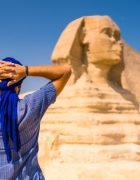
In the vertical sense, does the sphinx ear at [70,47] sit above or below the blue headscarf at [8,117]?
above

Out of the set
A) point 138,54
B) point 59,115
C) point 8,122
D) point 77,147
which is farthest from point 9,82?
point 138,54

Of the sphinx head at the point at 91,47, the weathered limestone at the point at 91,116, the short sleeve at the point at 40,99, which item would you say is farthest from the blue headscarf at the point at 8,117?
the sphinx head at the point at 91,47

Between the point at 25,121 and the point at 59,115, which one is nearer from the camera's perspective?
the point at 25,121

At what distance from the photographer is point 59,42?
1471 cm

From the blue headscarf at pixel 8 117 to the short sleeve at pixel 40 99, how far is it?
0.10 metres

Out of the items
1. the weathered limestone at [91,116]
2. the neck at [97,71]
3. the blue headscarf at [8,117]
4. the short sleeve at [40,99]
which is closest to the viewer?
the blue headscarf at [8,117]

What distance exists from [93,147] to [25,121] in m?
9.76

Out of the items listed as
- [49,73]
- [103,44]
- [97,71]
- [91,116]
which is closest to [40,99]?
[49,73]

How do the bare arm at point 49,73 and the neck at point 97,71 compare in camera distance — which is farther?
the neck at point 97,71

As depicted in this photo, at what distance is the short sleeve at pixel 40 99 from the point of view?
103 inches

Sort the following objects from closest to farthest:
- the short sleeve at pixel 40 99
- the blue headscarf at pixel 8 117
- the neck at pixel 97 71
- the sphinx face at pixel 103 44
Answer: the blue headscarf at pixel 8 117
the short sleeve at pixel 40 99
the sphinx face at pixel 103 44
the neck at pixel 97 71

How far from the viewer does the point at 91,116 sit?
41.8 feet

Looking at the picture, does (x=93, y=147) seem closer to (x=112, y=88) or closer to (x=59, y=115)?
(x=59, y=115)

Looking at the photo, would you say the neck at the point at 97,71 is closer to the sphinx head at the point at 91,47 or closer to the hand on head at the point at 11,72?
the sphinx head at the point at 91,47
